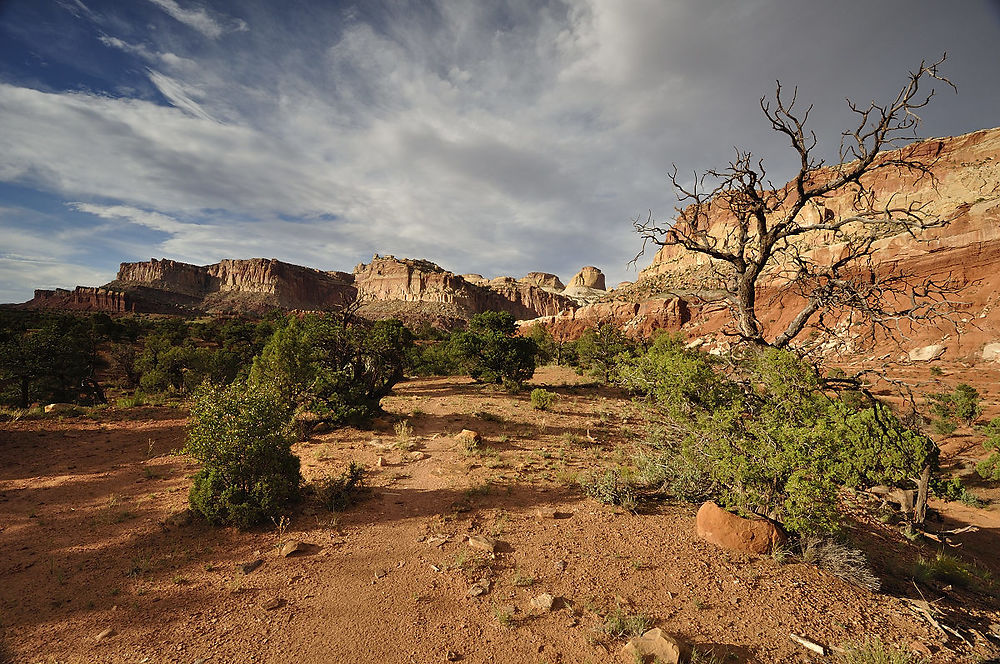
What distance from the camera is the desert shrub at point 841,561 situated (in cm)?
712

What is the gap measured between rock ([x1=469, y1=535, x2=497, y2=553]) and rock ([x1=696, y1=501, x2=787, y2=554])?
4392mm

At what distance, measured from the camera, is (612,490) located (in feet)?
33.3

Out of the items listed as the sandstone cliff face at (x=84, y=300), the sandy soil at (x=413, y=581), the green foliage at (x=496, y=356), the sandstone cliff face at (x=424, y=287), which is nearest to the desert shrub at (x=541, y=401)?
the green foliage at (x=496, y=356)

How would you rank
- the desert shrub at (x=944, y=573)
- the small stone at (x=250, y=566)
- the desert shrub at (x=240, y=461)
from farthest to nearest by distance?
1. the desert shrub at (x=240, y=461)
2. the desert shrub at (x=944, y=573)
3. the small stone at (x=250, y=566)

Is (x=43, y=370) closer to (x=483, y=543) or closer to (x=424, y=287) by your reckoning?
(x=483, y=543)

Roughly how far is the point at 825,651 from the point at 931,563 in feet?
16.6

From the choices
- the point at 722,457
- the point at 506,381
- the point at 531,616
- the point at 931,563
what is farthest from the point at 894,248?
the point at 531,616

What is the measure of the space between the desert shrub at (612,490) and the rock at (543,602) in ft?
12.4

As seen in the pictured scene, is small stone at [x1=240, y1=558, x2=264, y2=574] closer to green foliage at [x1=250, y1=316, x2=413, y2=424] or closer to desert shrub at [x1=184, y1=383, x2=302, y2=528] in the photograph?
desert shrub at [x1=184, y1=383, x2=302, y2=528]

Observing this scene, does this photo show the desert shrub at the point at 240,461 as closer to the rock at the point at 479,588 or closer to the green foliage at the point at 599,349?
the rock at the point at 479,588

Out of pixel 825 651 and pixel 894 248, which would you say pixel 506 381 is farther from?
pixel 894 248

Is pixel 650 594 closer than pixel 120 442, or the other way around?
pixel 650 594

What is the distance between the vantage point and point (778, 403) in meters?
7.36

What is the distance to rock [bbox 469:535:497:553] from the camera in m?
8.09
